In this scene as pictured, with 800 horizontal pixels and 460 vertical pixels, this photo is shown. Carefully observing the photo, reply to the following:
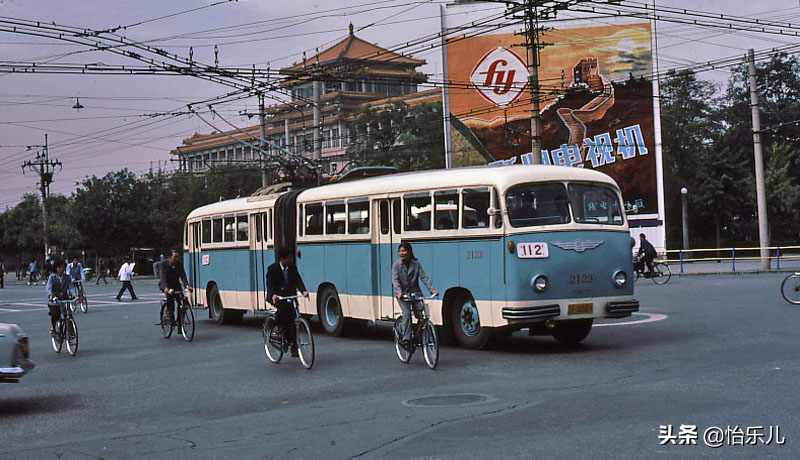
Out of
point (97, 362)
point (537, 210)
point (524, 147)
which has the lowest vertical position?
point (97, 362)

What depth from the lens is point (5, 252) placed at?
13000 centimetres

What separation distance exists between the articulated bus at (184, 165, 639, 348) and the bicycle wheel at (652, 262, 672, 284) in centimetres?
1852

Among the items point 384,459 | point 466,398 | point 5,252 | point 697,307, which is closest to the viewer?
point 384,459

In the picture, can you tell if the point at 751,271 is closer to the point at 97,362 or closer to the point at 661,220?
the point at 661,220

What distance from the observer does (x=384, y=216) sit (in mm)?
17906

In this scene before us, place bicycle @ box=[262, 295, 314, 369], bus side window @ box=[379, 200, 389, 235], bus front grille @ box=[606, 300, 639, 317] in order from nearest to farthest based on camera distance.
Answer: bicycle @ box=[262, 295, 314, 369], bus front grille @ box=[606, 300, 639, 317], bus side window @ box=[379, 200, 389, 235]

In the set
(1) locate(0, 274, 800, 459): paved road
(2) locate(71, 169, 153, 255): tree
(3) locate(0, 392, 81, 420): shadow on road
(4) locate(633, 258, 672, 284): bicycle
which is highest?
(2) locate(71, 169, 153, 255): tree

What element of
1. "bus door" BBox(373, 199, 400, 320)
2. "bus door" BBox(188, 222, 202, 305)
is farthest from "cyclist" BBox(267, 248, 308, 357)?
"bus door" BBox(188, 222, 202, 305)

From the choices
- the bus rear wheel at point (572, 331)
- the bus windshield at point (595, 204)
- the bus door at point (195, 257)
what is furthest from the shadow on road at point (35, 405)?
the bus door at point (195, 257)

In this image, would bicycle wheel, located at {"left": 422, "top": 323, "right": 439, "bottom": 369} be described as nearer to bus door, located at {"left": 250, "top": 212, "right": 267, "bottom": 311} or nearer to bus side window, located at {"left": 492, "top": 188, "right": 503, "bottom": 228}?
bus side window, located at {"left": 492, "top": 188, "right": 503, "bottom": 228}

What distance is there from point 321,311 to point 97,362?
5.17m

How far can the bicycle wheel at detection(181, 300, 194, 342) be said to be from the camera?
19516 millimetres

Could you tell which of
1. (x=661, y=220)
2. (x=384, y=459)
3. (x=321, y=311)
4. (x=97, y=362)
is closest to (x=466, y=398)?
(x=384, y=459)

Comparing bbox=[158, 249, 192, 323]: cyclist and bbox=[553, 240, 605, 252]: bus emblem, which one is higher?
bbox=[553, 240, 605, 252]: bus emblem
